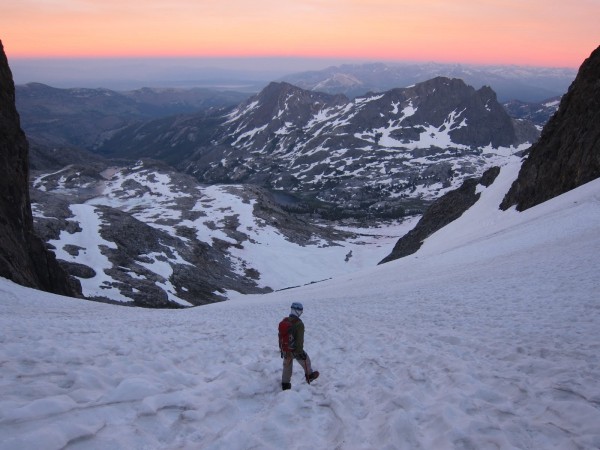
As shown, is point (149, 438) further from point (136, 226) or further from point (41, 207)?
point (41, 207)

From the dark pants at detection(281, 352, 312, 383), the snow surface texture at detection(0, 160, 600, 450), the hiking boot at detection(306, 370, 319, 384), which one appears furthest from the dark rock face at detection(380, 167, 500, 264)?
the dark pants at detection(281, 352, 312, 383)

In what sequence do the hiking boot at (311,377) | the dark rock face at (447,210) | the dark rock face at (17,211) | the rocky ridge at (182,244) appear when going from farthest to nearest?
1. the dark rock face at (447,210)
2. the rocky ridge at (182,244)
3. the dark rock face at (17,211)
4. the hiking boot at (311,377)

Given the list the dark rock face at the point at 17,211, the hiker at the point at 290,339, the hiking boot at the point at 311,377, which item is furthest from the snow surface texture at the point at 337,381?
the dark rock face at the point at 17,211

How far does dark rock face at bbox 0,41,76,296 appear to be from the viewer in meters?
35.6

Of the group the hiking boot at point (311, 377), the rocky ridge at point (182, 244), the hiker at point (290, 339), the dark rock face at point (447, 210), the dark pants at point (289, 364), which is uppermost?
the hiker at point (290, 339)

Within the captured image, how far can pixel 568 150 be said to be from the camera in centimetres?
5097

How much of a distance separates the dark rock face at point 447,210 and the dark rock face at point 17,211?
5491 centimetres

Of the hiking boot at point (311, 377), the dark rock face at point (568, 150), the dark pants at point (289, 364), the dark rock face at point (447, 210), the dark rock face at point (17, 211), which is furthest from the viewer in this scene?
the dark rock face at point (447, 210)

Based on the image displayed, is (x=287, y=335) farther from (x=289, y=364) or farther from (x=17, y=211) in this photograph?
(x=17, y=211)

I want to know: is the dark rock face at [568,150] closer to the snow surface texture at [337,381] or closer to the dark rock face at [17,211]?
the snow surface texture at [337,381]

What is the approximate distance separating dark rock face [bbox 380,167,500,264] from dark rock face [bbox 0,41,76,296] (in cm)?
5491

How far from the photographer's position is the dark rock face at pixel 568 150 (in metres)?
45.3

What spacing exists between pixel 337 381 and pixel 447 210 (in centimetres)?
7531

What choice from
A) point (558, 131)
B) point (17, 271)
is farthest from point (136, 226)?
point (558, 131)
